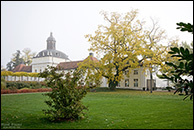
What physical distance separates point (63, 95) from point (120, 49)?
2215 centimetres

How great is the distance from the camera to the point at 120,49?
28.3m

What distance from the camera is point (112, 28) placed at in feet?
95.0

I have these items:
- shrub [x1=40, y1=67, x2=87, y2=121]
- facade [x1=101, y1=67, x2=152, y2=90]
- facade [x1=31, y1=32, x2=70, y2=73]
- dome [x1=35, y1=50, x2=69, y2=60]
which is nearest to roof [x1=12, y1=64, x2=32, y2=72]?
facade [x1=31, y1=32, x2=70, y2=73]

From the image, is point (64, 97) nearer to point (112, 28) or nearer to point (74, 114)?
point (74, 114)

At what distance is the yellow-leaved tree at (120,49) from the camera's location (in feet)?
91.4

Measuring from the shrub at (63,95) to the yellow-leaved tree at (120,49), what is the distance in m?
20.1

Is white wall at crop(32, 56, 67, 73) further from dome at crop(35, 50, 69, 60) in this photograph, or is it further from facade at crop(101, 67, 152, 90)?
facade at crop(101, 67, 152, 90)

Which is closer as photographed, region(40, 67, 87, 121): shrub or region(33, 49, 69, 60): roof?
region(40, 67, 87, 121): shrub

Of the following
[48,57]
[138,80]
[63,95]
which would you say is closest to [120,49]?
[138,80]

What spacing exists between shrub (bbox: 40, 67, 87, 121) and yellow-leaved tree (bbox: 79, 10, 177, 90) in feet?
66.0

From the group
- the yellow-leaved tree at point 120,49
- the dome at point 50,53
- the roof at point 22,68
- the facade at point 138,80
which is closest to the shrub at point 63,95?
the yellow-leaved tree at point 120,49

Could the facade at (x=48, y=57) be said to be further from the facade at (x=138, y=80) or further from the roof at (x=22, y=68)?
the facade at (x=138, y=80)

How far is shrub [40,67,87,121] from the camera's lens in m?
6.99

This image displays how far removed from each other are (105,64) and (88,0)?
693 inches
